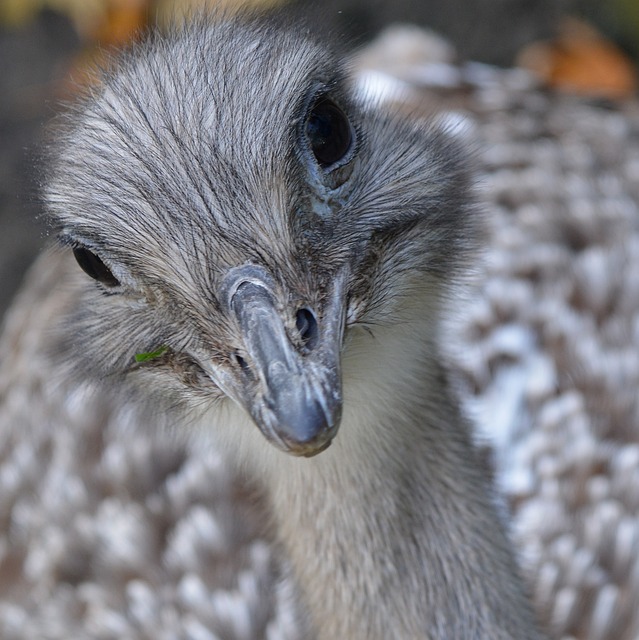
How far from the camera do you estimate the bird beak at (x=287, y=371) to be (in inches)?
50.0

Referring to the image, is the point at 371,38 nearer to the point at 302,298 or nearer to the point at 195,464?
the point at 195,464

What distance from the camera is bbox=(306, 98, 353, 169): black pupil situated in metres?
1.46

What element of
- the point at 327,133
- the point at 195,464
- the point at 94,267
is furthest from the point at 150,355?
the point at 195,464

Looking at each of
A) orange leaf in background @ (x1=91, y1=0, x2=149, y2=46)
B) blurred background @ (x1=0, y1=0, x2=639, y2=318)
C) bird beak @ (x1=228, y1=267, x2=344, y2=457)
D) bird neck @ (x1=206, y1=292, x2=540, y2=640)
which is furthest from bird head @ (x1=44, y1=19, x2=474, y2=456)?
orange leaf in background @ (x1=91, y1=0, x2=149, y2=46)

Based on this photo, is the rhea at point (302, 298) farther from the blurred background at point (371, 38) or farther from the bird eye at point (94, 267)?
the blurred background at point (371, 38)

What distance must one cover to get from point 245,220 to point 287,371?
8.1 inches

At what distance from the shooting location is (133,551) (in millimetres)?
2309

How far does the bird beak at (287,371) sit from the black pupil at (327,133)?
0.63ft

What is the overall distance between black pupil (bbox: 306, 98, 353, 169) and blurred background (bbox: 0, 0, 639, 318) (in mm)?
2199

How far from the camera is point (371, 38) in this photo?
156 inches

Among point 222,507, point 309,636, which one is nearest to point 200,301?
point 309,636

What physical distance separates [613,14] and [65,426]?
227cm

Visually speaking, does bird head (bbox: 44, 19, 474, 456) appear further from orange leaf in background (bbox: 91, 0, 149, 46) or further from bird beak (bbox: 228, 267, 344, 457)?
orange leaf in background (bbox: 91, 0, 149, 46)

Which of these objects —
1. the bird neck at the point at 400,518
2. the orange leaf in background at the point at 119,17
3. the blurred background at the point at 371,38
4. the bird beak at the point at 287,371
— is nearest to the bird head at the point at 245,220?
the bird beak at the point at 287,371
